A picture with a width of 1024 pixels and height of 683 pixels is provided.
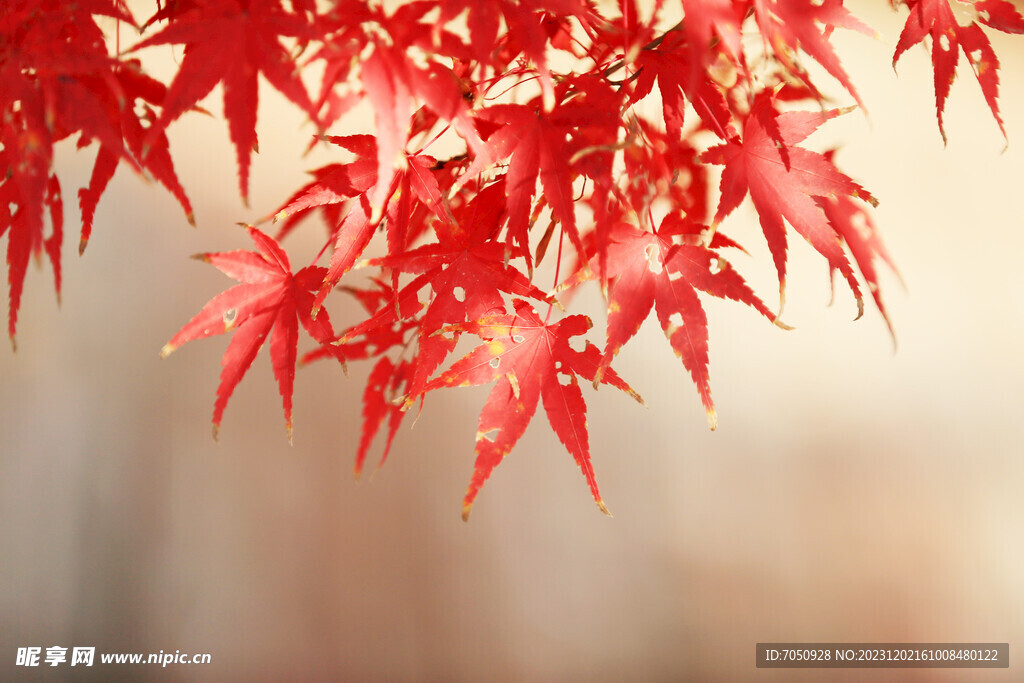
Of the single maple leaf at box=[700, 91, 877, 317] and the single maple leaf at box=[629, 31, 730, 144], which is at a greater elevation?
the single maple leaf at box=[629, 31, 730, 144]

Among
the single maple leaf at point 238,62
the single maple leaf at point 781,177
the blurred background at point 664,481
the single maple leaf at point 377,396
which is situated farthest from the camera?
the blurred background at point 664,481

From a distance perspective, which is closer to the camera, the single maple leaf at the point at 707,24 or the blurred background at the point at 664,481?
the single maple leaf at the point at 707,24

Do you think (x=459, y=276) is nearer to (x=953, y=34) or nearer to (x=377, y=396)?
(x=377, y=396)

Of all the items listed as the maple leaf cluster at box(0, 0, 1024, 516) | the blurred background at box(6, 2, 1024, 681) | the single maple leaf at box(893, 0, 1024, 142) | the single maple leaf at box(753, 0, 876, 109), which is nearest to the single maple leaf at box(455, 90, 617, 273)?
the maple leaf cluster at box(0, 0, 1024, 516)

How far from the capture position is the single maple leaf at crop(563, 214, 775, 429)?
443 mm

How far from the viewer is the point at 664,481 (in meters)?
1.24

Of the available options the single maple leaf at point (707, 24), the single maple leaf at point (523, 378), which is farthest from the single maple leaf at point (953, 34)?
the single maple leaf at point (523, 378)

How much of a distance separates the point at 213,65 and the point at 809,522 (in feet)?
4.12

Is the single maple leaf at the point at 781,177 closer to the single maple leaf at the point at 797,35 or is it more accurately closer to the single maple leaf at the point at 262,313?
the single maple leaf at the point at 797,35

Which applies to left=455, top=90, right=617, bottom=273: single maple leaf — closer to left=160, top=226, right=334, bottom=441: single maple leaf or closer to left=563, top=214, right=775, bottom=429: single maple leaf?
left=563, top=214, right=775, bottom=429: single maple leaf

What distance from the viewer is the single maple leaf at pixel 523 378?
1.59 ft

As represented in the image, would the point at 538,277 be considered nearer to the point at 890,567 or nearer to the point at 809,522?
the point at 809,522

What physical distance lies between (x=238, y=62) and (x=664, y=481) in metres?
1.08

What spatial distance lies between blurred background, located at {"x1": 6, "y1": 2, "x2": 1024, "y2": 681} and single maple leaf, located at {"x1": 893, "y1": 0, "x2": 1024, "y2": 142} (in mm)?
699
